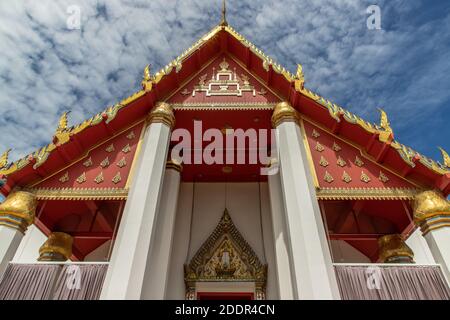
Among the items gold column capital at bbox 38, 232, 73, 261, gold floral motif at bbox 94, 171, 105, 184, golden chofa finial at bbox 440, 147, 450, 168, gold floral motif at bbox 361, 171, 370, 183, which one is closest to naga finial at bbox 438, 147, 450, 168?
golden chofa finial at bbox 440, 147, 450, 168

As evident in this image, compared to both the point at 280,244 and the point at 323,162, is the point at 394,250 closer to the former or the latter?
the point at 323,162

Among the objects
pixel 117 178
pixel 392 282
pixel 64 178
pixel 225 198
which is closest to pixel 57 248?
pixel 64 178

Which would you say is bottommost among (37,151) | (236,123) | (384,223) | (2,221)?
(2,221)

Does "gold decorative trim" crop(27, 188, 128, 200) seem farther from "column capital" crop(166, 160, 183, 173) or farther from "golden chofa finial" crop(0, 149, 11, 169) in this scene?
"column capital" crop(166, 160, 183, 173)

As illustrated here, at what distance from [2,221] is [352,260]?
6672 mm

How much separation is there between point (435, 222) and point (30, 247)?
8176 mm

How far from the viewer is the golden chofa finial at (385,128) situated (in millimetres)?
5207

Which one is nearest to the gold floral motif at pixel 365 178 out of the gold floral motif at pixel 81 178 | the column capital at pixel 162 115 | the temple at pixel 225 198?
the temple at pixel 225 198

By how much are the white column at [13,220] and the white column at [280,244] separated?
13.3ft
